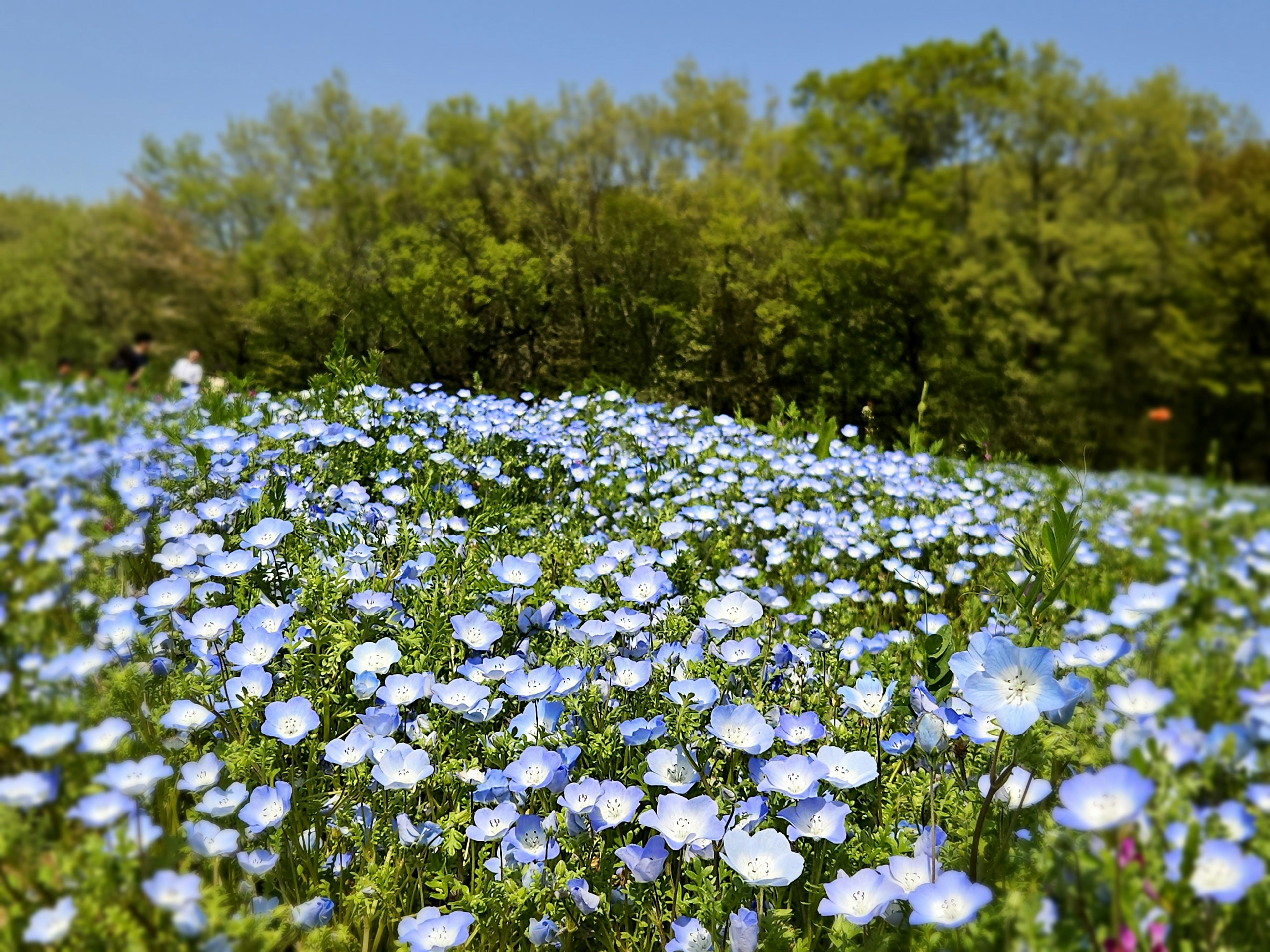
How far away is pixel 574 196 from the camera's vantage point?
10.7 metres

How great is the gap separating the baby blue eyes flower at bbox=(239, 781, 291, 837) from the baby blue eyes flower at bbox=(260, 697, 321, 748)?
0.47ft

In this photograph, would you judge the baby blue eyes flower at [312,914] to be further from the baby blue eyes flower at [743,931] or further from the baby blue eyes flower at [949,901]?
the baby blue eyes flower at [949,901]

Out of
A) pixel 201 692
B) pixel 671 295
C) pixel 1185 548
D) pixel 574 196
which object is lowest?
pixel 201 692

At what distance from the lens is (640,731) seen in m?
1.71

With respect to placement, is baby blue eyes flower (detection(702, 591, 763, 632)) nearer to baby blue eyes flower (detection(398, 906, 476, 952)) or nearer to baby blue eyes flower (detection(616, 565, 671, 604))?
baby blue eyes flower (detection(616, 565, 671, 604))

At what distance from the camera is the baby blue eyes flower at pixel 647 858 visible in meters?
1.48

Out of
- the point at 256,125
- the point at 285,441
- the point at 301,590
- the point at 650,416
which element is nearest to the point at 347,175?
the point at 256,125

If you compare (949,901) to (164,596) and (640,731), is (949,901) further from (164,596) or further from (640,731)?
(164,596)

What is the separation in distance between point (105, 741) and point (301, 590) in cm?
129

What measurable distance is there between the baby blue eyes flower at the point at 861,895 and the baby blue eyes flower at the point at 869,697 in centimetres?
42

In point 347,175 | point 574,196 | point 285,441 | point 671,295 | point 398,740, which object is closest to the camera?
point 398,740

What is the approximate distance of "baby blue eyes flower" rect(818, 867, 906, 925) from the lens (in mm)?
1318

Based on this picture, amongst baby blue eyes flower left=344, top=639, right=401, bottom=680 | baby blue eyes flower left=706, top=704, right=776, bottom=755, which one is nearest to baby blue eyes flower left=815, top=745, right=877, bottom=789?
baby blue eyes flower left=706, top=704, right=776, bottom=755

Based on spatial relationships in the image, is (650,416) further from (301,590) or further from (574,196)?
Answer: (574,196)
